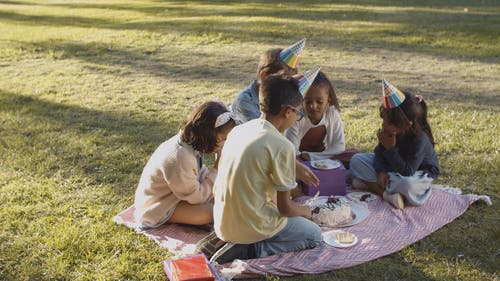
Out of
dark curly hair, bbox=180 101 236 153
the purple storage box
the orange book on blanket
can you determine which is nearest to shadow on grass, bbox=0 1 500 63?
the purple storage box

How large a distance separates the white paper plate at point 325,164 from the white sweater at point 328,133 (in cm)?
29

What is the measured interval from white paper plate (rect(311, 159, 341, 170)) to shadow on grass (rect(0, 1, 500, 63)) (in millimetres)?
5808

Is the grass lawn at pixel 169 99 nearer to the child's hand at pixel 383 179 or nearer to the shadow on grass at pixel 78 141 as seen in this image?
the shadow on grass at pixel 78 141

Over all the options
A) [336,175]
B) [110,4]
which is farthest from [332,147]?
[110,4]

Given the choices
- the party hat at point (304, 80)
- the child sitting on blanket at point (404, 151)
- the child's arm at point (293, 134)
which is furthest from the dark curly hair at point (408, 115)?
the child's arm at point (293, 134)

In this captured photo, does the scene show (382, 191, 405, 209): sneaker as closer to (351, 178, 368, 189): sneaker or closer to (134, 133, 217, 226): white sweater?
(351, 178, 368, 189): sneaker

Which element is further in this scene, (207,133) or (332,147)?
(332,147)

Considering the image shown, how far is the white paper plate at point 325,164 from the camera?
4378mm

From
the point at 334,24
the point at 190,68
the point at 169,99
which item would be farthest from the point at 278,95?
the point at 334,24

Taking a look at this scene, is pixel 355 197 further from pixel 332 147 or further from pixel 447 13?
pixel 447 13

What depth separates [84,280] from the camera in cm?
335

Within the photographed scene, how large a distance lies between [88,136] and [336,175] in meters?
Answer: 2.80

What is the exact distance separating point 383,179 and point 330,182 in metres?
0.41

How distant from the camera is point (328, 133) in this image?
A: 4891 mm
